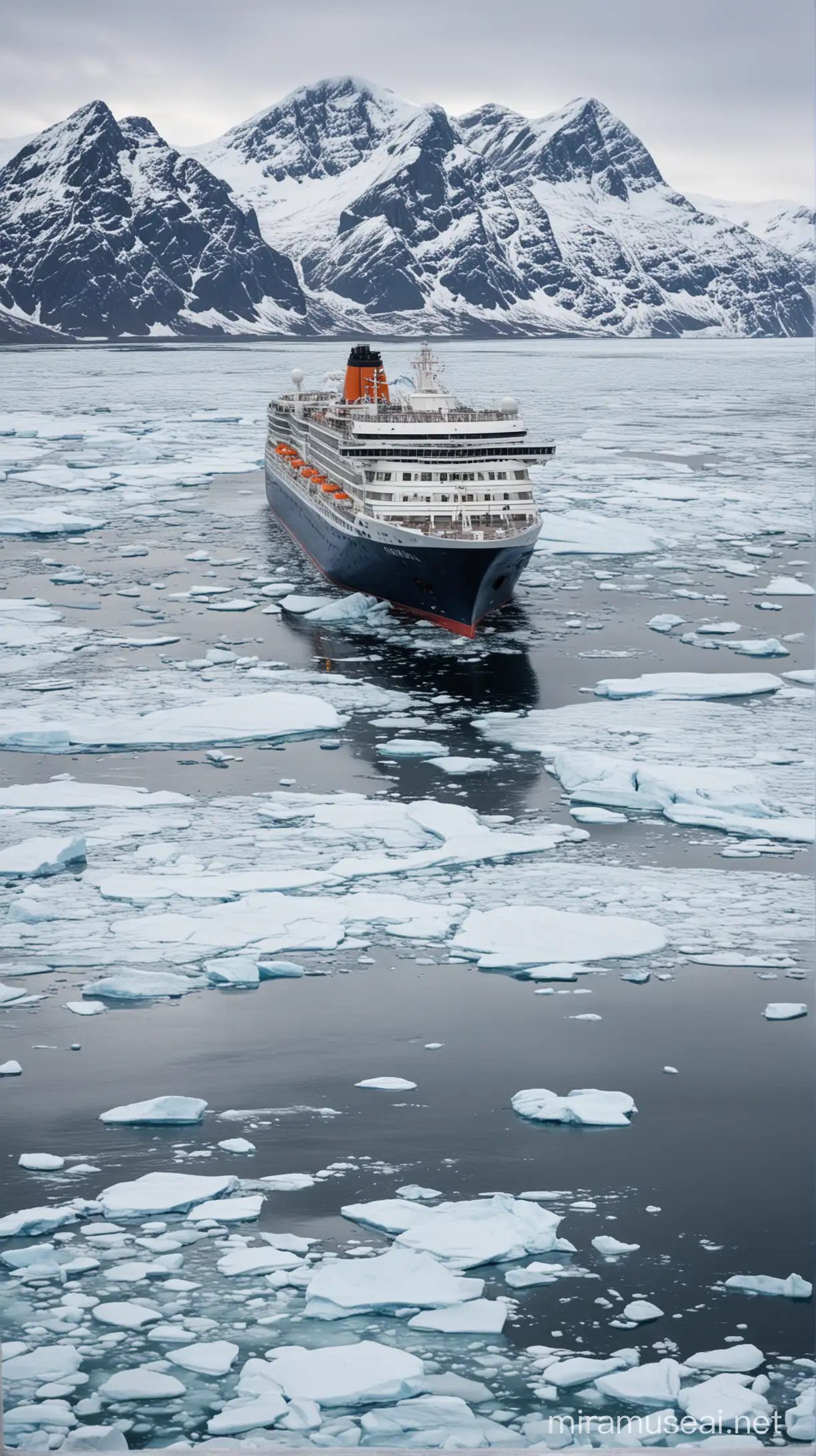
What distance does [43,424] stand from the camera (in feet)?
217

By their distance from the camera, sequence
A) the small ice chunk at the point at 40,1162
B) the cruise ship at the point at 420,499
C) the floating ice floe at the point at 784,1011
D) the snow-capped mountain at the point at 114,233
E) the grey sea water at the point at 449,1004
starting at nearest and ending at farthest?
the grey sea water at the point at 449,1004
the small ice chunk at the point at 40,1162
the floating ice floe at the point at 784,1011
the cruise ship at the point at 420,499
the snow-capped mountain at the point at 114,233

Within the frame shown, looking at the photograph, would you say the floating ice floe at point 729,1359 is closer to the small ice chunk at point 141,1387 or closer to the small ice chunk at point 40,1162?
the small ice chunk at point 141,1387

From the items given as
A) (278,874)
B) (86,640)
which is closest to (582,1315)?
(278,874)

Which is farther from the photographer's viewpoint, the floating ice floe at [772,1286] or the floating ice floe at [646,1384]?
the floating ice floe at [772,1286]

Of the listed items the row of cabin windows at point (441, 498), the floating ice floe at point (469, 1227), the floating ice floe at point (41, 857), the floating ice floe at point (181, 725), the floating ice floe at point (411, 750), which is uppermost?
the row of cabin windows at point (441, 498)

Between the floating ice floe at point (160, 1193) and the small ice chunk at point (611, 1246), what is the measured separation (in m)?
2.39

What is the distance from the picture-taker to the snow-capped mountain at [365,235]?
281ft

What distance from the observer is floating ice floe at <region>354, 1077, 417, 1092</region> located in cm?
1127

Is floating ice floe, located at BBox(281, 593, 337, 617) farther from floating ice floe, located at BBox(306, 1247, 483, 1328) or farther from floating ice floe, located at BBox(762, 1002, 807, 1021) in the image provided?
floating ice floe, located at BBox(306, 1247, 483, 1328)

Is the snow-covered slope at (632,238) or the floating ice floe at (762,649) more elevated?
the snow-covered slope at (632,238)

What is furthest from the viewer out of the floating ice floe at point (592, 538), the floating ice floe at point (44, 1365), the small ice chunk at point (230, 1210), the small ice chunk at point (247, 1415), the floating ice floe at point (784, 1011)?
the floating ice floe at point (592, 538)

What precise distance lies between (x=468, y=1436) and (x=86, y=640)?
897 inches

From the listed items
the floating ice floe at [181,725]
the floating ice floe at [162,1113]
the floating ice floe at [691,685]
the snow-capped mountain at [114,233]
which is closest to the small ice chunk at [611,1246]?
the floating ice floe at [162,1113]

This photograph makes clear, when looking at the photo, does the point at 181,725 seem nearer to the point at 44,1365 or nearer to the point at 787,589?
the point at 44,1365
